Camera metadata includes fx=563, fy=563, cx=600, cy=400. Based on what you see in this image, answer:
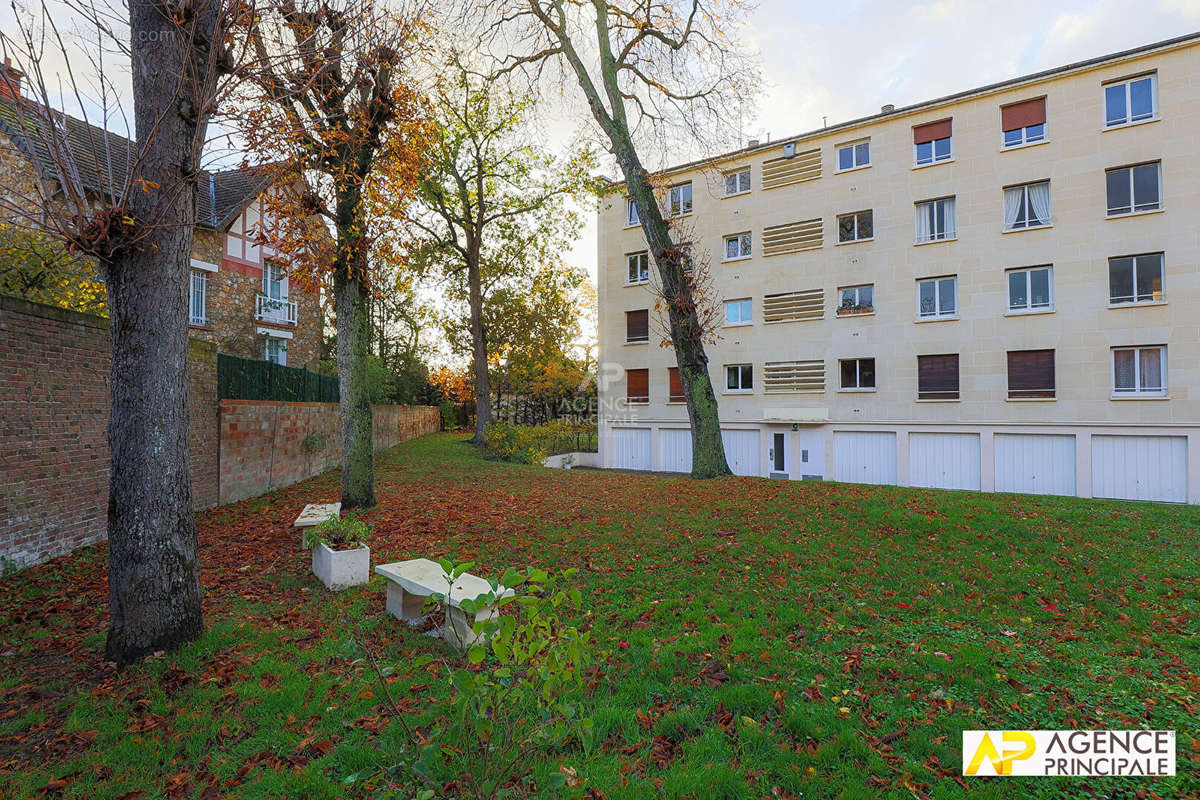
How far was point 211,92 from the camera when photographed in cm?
404

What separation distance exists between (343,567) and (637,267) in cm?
2187

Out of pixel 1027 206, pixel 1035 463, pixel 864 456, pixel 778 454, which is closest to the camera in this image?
pixel 1035 463

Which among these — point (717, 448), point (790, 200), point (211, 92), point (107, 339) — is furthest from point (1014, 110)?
point (107, 339)

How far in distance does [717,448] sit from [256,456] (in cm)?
916

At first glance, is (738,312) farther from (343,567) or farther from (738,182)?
(343,567)

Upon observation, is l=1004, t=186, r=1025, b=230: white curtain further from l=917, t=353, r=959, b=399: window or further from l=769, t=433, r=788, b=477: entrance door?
l=769, t=433, r=788, b=477: entrance door

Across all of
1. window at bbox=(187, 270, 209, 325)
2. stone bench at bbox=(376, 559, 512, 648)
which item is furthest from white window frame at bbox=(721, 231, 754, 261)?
stone bench at bbox=(376, 559, 512, 648)

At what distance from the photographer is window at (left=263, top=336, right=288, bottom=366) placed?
→ 21.6 meters

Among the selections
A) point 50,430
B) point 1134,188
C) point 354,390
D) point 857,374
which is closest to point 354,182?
point 354,390

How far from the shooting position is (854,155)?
2131 centimetres

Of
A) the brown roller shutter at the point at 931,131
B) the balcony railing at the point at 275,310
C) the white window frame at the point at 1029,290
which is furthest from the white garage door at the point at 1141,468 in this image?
the balcony railing at the point at 275,310

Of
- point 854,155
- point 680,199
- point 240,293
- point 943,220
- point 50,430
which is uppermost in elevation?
point 854,155
